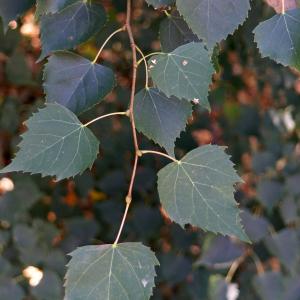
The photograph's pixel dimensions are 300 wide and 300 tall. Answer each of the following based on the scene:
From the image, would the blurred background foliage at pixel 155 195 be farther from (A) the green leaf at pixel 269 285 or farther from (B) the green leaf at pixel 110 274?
(B) the green leaf at pixel 110 274

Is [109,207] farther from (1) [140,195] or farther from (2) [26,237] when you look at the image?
(2) [26,237]

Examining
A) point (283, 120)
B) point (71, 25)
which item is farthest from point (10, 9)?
point (283, 120)

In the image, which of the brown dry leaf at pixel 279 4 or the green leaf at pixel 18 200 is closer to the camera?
the brown dry leaf at pixel 279 4

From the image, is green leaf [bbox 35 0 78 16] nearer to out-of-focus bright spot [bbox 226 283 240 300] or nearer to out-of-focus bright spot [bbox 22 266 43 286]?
out-of-focus bright spot [bbox 22 266 43 286]

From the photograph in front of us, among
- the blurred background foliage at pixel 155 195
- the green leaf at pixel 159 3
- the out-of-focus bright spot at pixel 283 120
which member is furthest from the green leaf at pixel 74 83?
the out-of-focus bright spot at pixel 283 120

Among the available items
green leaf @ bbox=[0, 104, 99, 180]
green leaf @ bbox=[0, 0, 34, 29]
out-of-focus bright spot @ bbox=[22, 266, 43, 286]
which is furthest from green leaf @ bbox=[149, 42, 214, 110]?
out-of-focus bright spot @ bbox=[22, 266, 43, 286]
